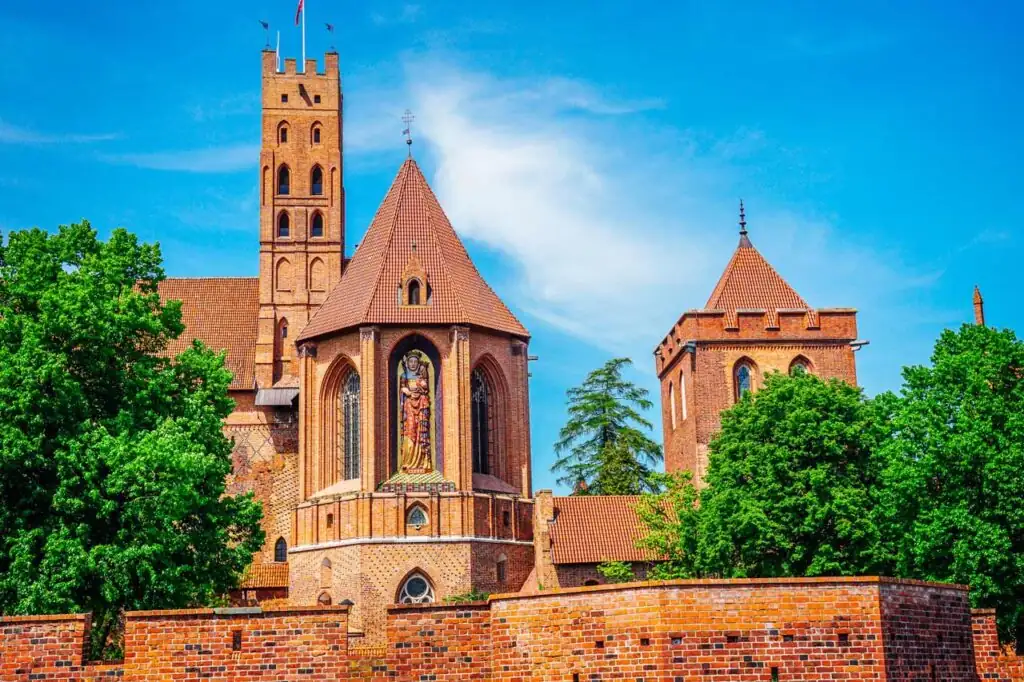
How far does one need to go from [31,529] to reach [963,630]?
16762 millimetres

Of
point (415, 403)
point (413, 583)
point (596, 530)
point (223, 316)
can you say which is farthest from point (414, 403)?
point (223, 316)

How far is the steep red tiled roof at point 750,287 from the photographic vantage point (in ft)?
151

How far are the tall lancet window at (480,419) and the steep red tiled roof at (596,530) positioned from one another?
8.87 ft

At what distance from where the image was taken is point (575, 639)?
1434cm

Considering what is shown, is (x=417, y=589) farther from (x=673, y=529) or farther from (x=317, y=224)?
(x=317, y=224)

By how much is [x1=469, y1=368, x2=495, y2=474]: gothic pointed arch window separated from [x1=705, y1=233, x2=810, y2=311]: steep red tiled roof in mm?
8150

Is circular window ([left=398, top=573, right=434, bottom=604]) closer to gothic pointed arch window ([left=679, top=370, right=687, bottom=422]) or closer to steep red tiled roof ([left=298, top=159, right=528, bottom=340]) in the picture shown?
steep red tiled roof ([left=298, top=159, right=528, bottom=340])

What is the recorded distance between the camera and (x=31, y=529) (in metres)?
25.1

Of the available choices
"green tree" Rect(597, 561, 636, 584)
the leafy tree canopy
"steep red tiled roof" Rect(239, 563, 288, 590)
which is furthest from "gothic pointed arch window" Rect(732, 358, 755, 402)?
"steep red tiled roof" Rect(239, 563, 288, 590)

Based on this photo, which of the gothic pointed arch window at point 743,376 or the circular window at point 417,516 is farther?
the gothic pointed arch window at point 743,376

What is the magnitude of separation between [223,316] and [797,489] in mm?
25870

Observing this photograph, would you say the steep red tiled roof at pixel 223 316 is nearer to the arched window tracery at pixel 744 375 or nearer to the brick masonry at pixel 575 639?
the arched window tracery at pixel 744 375

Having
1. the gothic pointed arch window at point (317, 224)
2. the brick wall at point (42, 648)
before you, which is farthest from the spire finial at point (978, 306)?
the brick wall at point (42, 648)

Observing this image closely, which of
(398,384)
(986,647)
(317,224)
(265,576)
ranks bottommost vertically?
(986,647)
